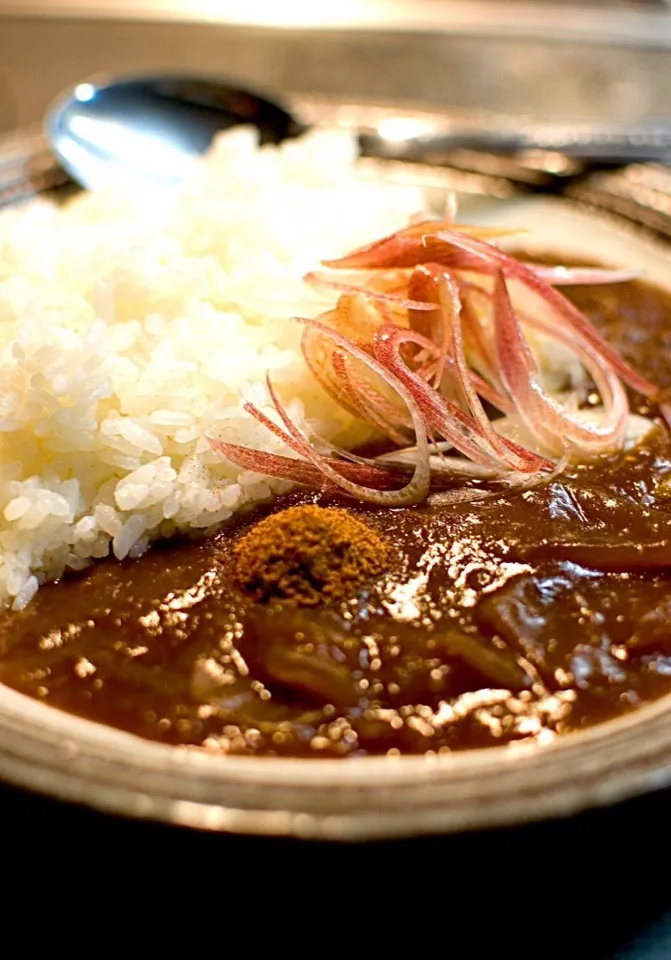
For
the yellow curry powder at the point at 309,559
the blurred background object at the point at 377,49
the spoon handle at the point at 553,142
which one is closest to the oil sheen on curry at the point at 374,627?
the yellow curry powder at the point at 309,559

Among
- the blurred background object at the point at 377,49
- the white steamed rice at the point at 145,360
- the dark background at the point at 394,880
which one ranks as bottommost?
the dark background at the point at 394,880

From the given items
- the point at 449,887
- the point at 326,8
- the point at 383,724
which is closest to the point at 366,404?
the point at 383,724

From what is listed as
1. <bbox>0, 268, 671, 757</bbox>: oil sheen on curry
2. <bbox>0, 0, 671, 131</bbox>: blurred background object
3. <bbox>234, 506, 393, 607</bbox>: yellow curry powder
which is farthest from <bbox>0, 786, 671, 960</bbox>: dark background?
<bbox>0, 0, 671, 131</bbox>: blurred background object

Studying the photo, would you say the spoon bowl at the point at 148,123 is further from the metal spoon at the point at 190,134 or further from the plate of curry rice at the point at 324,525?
the plate of curry rice at the point at 324,525

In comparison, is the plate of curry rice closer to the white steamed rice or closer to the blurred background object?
the white steamed rice

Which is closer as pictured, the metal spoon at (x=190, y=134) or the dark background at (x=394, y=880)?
the dark background at (x=394, y=880)

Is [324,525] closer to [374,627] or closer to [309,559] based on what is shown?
[309,559]
